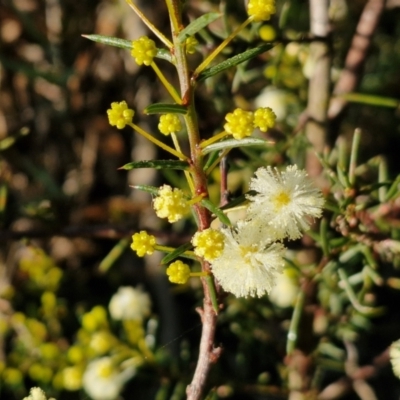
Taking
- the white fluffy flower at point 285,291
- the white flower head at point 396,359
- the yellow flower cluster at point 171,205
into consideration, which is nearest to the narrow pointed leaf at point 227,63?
the yellow flower cluster at point 171,205

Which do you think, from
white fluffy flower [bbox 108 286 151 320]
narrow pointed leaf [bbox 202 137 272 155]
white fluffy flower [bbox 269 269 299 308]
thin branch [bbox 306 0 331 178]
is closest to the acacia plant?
narrow pointed leaf [bbox 202 137 272 155]

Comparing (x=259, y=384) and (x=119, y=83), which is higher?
(x=119, y=83)

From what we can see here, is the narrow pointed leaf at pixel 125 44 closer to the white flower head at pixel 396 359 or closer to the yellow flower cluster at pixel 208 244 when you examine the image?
the yellow flower cluster at pixel 208 244

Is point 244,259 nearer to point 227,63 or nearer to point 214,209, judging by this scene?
point 214,209

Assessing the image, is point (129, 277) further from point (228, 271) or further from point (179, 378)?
point (228, 271)

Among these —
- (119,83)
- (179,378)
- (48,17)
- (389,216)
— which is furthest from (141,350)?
(48,17)

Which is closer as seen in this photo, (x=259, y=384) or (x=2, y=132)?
(x=259, y=384)

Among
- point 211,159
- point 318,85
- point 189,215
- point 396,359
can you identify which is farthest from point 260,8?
point 189,215

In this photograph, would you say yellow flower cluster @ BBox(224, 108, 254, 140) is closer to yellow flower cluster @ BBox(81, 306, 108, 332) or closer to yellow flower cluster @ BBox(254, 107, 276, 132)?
yellow flower cluster @ BBox(254, 107, 276, 132)
